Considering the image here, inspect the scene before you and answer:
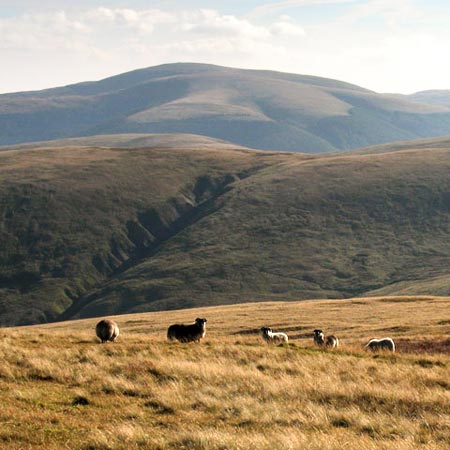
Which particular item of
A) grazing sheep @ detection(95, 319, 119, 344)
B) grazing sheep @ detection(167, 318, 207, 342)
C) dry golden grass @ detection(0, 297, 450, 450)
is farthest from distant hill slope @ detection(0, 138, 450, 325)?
dry golden grass @ detection(0, 297, 450, 450)

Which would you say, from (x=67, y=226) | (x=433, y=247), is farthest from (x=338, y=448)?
(x=67, y=226)

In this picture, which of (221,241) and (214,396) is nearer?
(214,396)

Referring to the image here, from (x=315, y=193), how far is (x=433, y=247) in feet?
140

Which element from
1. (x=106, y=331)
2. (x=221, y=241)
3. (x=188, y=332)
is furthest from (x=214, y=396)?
(x=221, y=241)

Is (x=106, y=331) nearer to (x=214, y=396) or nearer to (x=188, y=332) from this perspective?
(x=188, y=332)

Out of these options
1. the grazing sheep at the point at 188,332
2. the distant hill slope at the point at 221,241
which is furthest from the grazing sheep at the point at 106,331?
the distant hill slope at the point at 221,241

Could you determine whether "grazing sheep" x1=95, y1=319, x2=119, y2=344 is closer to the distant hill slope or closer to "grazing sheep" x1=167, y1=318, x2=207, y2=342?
"grazing sheep" x1=167, y1=318, x2=207, y2=342

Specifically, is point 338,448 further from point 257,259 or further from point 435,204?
point 435,204

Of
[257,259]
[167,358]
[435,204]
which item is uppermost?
[167,358]

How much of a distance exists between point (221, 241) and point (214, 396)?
478 feet

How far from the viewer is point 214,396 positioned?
53.7 feet

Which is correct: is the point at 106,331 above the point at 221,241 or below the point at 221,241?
above

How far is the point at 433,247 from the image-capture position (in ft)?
484

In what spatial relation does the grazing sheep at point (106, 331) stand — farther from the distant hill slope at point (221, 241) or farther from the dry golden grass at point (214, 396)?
the distant hill slope at point (221, 241)
